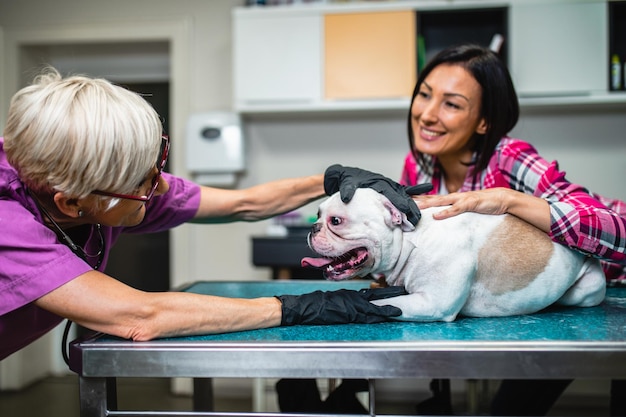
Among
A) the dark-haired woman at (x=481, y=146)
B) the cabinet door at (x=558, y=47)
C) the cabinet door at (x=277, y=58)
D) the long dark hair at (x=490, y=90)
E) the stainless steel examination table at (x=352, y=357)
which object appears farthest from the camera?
the cabinet door at (x=277, y=58)

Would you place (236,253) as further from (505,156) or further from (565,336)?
(565,336)

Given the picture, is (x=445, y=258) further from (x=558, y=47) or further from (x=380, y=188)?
(x=558, y=47)

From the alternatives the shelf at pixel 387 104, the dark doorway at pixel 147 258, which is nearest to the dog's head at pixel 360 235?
the shelf at pixel 387 104

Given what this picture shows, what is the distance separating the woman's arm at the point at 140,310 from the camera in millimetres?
978

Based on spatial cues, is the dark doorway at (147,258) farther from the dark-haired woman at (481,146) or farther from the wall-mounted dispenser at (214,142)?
the dark-haired woman at (481,146)

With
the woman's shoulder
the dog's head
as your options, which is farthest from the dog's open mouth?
the woman's shoulder

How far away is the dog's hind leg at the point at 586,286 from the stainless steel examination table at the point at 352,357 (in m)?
Answer: 0.23

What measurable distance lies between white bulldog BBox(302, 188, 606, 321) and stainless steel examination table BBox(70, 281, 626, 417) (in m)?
0.12

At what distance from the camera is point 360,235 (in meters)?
1.13

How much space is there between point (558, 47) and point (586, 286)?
1856 millimetres

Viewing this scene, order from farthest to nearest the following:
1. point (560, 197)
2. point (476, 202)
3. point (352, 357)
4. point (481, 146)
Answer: point (481, 146), point (560, 197), point (476, 202), point (352, 357)

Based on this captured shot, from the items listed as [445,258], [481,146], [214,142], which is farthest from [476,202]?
[214,142]

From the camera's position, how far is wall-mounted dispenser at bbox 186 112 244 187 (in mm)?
3102

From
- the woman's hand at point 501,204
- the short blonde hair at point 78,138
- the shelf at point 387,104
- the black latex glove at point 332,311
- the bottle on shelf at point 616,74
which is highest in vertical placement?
the bottle on shelf at point 616,74
